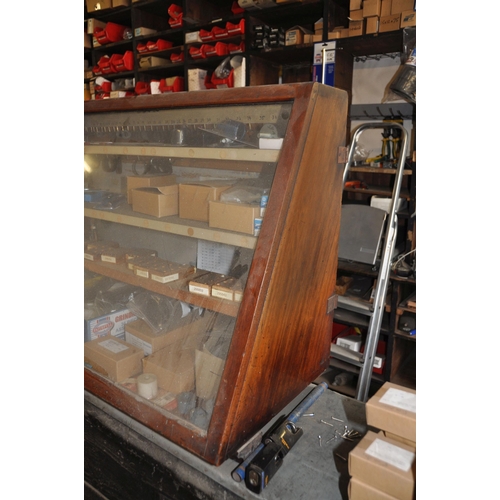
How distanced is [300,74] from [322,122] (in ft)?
8.36

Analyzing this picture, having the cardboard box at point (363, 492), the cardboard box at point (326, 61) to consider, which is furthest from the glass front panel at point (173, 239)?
the cardboard box at point (326, 61)

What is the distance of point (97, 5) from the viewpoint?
4043 mm

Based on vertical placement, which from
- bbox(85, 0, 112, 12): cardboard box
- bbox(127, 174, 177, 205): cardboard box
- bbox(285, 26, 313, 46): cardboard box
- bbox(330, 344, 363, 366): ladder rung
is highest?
bbox(85, 0, 112, 12): cardboard box

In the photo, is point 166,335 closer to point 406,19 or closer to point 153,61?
point 406,19

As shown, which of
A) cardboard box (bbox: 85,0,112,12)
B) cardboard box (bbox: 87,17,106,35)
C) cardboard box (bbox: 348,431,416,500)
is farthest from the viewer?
cardboard box (bbox: 87,17,106,35)

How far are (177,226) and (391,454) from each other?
2.74ft

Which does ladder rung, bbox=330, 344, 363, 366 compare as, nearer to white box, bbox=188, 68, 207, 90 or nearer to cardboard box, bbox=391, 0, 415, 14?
cardboard box, bbox=391, 0, 415, 14

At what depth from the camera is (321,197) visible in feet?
3.57

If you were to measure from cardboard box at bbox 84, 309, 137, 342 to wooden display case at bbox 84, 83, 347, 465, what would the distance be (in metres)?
0.05

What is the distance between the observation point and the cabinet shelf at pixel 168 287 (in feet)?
3.65

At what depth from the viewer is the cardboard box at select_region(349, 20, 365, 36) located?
2551 millimetres

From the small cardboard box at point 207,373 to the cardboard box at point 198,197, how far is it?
419mm

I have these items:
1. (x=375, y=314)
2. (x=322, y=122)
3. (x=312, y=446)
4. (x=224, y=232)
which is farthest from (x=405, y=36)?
(x=312, y=446)

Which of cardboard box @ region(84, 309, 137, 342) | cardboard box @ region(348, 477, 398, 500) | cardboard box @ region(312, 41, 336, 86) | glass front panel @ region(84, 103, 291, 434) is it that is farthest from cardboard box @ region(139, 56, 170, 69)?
cardboard box @ region(348, 477, 398, 500)
